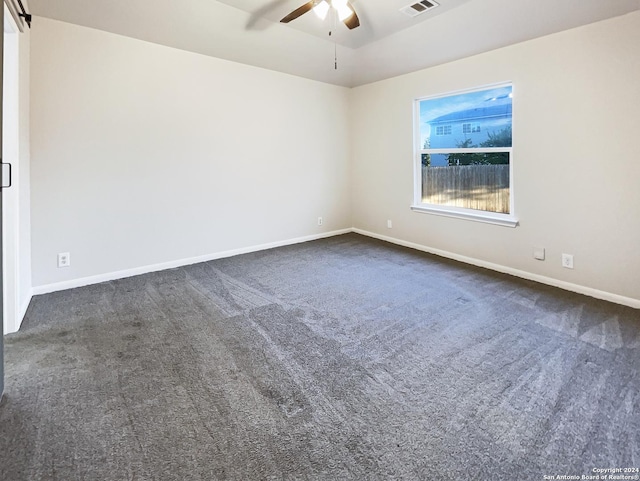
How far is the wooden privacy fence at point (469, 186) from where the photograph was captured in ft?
13.5

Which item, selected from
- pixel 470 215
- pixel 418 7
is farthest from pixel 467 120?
pixel 418 7

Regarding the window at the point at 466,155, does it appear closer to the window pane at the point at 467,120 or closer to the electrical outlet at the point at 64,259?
the window pane at the point at 467,120

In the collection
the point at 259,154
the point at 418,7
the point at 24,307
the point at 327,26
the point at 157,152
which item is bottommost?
the point at 24,307

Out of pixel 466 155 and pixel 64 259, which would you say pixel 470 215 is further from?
pixel 64 259

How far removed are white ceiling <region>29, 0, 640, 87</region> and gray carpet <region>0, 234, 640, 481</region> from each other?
2564 millimetres

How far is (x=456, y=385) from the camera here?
6.49 ft

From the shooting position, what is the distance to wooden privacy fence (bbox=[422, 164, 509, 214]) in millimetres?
4121

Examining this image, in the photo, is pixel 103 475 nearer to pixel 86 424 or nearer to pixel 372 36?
pixel 86 424

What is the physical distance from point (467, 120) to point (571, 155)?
4.53 ft

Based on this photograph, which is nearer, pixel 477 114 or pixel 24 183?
pixel 24 183

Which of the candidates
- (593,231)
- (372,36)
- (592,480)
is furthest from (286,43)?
(592,480)

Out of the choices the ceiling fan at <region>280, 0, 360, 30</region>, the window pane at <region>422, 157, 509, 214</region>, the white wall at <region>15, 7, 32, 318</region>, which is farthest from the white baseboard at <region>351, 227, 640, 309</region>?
the white wall at <region>15, 7, 32, 318</region>

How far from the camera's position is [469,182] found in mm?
4488

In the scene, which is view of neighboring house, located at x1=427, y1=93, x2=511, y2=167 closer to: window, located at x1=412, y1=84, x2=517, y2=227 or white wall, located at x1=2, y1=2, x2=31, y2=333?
window, located at x1=412, y1=84, x2=517, y2=227
